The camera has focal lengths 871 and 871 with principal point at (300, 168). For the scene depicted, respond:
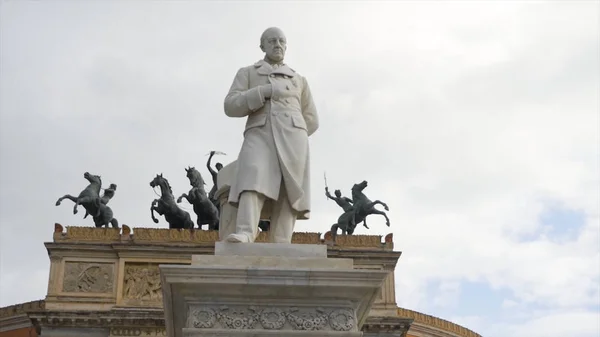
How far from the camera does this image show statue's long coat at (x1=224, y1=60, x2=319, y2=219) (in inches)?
274

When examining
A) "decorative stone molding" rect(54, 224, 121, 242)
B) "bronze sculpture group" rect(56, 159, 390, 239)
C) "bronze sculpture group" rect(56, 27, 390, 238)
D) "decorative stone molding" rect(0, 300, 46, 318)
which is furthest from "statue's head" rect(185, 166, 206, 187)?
"bronze sculpture group" rect(56, 27, 390, 238)

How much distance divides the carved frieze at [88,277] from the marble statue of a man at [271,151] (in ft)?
77.6

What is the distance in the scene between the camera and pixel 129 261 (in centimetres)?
3006

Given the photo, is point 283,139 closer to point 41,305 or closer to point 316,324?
point 316,324

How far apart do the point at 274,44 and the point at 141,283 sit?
2341cm

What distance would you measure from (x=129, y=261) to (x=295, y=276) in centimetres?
2468

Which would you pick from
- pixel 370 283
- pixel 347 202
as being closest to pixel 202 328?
pixel 370 283

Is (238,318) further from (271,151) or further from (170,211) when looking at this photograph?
(170,211)

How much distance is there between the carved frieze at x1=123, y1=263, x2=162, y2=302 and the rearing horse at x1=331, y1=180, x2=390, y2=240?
258 inches

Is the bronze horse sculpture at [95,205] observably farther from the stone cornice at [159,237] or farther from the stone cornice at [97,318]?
the stone cornice at [97,318]

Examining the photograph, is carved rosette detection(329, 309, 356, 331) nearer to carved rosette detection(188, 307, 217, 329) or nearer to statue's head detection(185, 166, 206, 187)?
carved rosette detection(188, 307, 217, 329)

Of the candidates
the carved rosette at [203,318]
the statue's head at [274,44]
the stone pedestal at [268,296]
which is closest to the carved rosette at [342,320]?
the stone pedestal at [268,296]

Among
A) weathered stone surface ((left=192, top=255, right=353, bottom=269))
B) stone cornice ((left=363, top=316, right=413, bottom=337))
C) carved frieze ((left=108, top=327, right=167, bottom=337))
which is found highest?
stone cornice ((left=363, top=316, right=413, bottom=337))

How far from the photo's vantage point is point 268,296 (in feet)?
20.4
